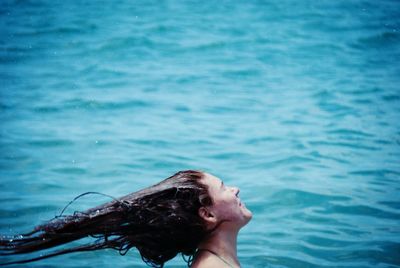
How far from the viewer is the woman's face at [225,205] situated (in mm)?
2668

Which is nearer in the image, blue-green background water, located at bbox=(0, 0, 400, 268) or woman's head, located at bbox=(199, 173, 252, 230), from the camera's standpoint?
woman's head, located at bbox=(199, 173, 252, 230)

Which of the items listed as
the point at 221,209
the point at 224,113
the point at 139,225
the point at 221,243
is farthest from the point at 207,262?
the point at 224,113

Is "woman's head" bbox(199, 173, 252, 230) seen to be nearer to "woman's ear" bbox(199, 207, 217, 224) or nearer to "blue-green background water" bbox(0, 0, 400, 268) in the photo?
"woman's ear" bbox(199, 207, 217, 224)

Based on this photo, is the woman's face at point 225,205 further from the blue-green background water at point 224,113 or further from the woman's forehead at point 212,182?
the blue-green background water at point 224,113

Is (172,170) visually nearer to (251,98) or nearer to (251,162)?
(251,162)

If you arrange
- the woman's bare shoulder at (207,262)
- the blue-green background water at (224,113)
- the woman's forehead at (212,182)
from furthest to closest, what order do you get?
the blue-green background water at (224,113), the woman's forehead at (212,182), the woman's bare shoulder at (207,262)

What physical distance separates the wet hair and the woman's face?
34 mm

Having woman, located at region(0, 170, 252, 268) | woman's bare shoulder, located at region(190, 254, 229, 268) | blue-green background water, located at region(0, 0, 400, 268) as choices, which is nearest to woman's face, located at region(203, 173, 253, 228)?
woman, located at region(0, 170, 252, 268)

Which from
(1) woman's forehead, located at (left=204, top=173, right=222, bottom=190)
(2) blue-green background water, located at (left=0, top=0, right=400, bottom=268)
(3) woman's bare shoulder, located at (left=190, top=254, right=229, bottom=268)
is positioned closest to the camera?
(3) woman's bare shoulder, located at (left=190, top=254, right=229, bottom=268)

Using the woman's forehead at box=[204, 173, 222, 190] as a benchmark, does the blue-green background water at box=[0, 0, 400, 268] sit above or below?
below

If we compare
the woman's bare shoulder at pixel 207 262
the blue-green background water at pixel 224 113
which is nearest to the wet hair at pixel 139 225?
the woman's bare shoulder at pixel 207 262

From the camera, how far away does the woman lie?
103 inches

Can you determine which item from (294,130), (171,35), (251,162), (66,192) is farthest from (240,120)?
(171,35)

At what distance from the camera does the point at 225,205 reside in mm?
2682
